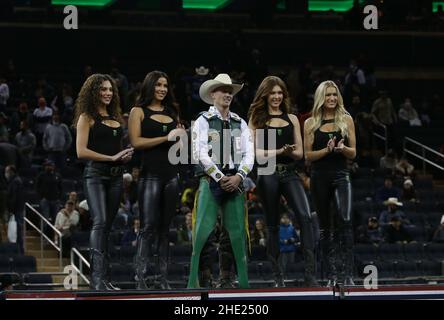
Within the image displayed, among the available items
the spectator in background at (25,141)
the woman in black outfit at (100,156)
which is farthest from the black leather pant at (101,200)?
the spectator in background at (25,141)

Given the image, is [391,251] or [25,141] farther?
[25,141]

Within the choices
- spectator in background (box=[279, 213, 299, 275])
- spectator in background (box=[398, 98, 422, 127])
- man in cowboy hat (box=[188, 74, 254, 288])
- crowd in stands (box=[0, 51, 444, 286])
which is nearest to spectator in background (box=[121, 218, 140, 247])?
crowd in stands (box=[0, 51, 444, 286])

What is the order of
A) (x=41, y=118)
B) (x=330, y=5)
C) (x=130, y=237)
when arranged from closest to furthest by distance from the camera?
(x=130, y=237) < (x=41, y=118) < (x=330, y=5)

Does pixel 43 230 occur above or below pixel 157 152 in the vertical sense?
below

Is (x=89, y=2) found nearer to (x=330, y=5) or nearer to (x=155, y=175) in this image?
(x=330, y=5)

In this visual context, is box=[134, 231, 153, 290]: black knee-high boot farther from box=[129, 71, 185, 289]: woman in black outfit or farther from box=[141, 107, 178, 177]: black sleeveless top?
box=[141, 107, 178, 177]: black sleeveless top

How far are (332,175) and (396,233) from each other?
8555mm

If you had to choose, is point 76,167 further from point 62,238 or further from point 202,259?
point 202,259

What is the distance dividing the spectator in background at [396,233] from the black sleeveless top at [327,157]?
843cm

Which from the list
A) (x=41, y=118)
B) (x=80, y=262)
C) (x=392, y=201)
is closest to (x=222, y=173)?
(x=80, y=262)

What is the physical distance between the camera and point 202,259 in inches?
434

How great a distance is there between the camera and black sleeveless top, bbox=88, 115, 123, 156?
36.6 ft

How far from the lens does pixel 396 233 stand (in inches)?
777

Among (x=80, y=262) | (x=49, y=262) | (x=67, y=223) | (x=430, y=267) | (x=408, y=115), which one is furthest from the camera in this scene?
(x=408, y=115)
